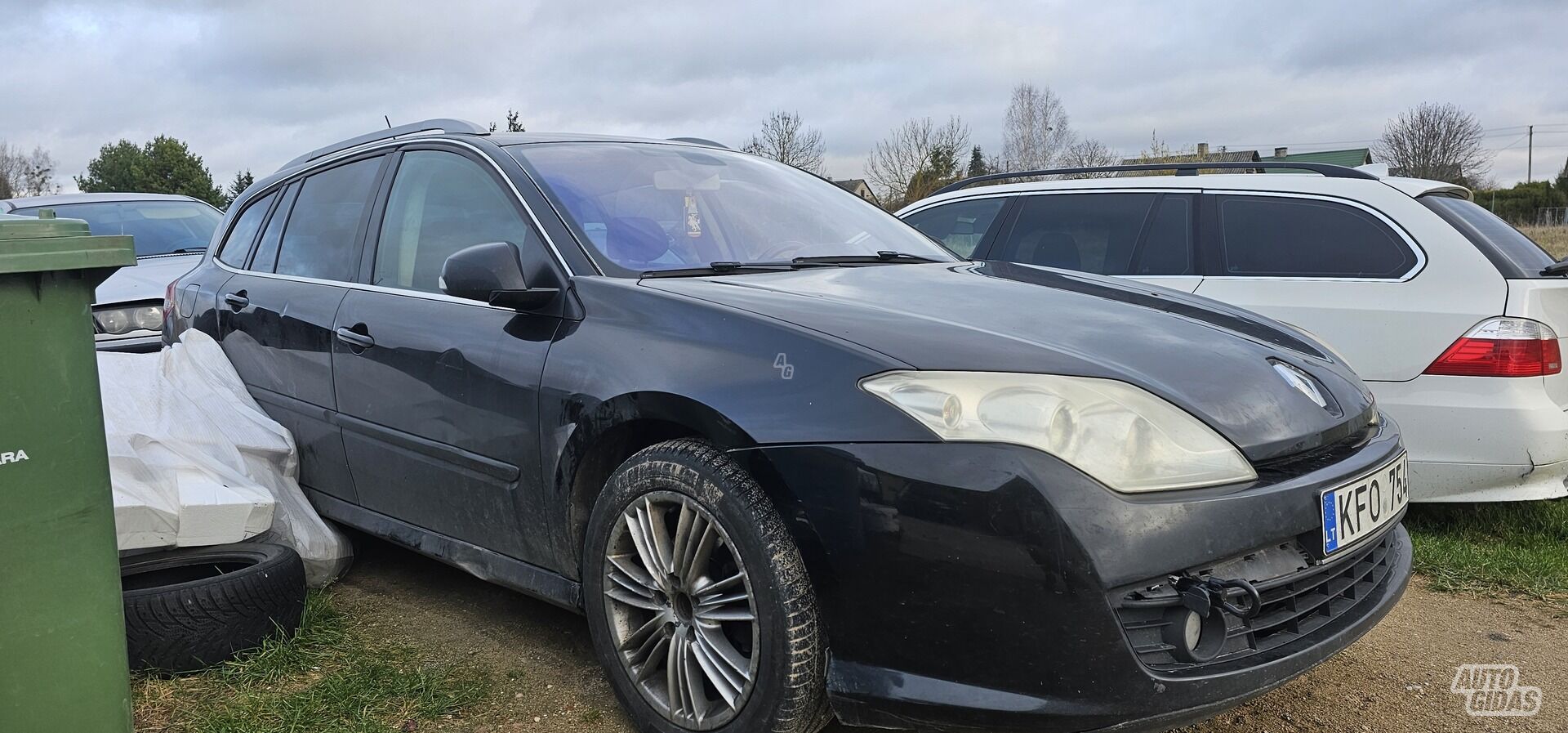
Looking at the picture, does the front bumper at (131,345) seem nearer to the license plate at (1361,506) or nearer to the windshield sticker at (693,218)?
the windshield sticker at (693,218)

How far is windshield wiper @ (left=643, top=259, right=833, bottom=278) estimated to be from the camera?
9.17 feet

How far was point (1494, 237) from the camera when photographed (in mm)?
4156

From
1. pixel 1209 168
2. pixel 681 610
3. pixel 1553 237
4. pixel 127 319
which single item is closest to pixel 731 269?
pixel 681 610

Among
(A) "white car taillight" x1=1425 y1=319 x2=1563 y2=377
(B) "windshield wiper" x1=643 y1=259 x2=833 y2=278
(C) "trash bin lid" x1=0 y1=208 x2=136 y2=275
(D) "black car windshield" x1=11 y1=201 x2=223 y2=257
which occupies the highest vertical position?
(D) "black car windshield" x1=11 y1=201 x2=223 y2=257

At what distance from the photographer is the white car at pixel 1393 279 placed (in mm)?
3818

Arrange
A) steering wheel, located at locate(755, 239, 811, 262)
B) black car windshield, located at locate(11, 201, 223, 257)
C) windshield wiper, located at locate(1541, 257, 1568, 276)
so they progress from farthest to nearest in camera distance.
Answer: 1. black car windshield, located at locate(11, 201, 223, 257)
2. windshield wiper, located at locate(1541, 257, 1568, 276)
3. steering wheel, located at locate(755, 239, 811, 262)

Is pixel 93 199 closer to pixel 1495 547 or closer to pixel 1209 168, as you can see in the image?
pixel 1209 168

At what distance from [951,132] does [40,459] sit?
4912cm

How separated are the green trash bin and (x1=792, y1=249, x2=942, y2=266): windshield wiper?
169 centimetres

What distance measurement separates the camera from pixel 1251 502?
2068 millimetres

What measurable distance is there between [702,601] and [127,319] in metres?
5.26

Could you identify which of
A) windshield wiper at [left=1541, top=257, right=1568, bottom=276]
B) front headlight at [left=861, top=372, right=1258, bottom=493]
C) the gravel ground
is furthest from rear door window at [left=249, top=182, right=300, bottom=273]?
windshield wiper at [left=1541, top=257, right=1568, bottom=276]

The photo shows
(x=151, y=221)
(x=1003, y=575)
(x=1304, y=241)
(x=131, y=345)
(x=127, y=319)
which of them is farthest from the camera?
(x=151, y=221)

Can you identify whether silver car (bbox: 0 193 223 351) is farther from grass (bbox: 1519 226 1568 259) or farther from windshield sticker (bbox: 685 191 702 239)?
grass (bbox: 1519 226 1568 259)
